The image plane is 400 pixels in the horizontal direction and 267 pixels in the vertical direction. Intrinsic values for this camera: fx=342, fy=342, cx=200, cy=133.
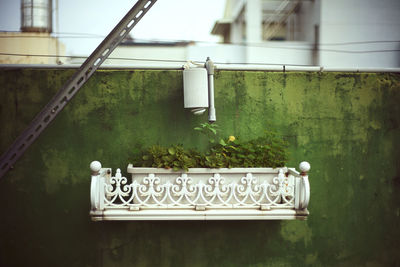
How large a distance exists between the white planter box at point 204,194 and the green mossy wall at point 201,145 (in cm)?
41

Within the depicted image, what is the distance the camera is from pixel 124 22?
2.60 meters

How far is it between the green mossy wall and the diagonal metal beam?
0.50 m

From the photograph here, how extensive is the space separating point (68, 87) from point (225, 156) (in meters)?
1.40

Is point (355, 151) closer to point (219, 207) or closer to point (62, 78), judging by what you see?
point (219, 207)

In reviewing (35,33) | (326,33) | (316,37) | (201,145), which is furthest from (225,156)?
(316,37)

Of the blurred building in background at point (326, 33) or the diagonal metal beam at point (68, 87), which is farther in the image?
the blurred building in background at point (326, 33)

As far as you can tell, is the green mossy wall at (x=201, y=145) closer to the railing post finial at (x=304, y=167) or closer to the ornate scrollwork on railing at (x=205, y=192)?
the ornate scrollwork on railing at (x=205, y=192)

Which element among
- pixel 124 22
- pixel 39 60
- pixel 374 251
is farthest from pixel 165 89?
pixel 39 60

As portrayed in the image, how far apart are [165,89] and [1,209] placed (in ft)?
6.16

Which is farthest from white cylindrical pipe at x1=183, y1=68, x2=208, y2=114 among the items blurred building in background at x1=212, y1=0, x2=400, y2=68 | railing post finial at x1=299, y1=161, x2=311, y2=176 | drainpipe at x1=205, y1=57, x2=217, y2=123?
blurred building in background at x1=212, y1=0, x2=400, y2=68

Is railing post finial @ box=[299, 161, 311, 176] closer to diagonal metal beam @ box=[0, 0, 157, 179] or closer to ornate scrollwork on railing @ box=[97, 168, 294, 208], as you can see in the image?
ornate scrollwork on railing @ box=[97, 168, 294, 208]

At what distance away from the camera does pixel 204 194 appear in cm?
295

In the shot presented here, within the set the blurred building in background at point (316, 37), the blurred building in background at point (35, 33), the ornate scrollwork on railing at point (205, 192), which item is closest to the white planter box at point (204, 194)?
the ornate scrollwork on railing at point (205, 192)

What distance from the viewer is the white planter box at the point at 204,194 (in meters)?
2.73
